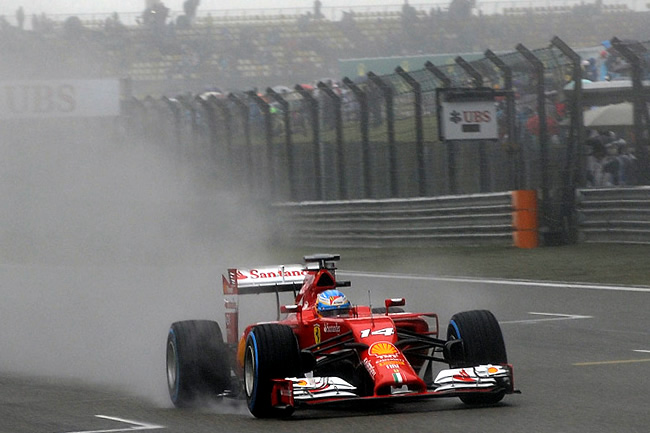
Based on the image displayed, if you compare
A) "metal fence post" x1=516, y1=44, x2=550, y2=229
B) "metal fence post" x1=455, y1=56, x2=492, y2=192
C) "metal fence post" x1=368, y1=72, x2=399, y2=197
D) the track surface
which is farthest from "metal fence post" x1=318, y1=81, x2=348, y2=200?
the track surface

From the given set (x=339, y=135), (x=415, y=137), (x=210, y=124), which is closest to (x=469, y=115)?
(x=415, y=137)

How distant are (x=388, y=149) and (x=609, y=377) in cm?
1432

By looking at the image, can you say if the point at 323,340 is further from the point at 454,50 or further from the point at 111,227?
the point at 454,50

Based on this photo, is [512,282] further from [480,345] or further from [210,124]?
[210,124]

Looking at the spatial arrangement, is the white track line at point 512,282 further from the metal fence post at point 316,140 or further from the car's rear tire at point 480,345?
the car's rear tire at point 480,345

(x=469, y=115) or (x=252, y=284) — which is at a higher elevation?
(x=469, y=115)

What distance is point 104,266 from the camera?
73.5 feet

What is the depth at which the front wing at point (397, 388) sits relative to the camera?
742 centimetres

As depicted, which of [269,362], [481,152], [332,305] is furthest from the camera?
[481,152]

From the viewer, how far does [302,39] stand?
165ft

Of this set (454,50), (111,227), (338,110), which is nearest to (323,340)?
(338,110)

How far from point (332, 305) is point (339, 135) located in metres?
16.5

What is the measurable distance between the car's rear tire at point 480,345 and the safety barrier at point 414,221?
39.8ft

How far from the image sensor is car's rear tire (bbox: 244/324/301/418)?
24.9 ft
